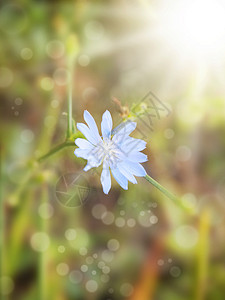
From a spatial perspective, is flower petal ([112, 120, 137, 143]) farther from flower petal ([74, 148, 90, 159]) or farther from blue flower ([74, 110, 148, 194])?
flower petal ([74, 148, 90, 159])

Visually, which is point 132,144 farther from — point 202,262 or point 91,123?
point 202,262

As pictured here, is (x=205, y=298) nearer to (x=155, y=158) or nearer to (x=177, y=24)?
(x=155, y=158)

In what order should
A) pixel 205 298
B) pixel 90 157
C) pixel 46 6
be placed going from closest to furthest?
pixel 90 157 < pixel 205 298 < pixel 46 6

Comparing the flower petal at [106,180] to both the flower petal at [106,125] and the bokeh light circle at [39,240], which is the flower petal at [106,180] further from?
the bokeh light circle at [39,240]

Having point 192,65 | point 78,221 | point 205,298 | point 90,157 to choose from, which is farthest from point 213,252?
point 90,157

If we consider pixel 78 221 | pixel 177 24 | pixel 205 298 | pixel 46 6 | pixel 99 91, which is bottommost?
pixel 205 298

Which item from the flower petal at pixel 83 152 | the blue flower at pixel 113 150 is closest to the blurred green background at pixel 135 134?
the blue flower at pixel 113 150

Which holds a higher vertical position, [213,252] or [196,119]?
[196,119]
